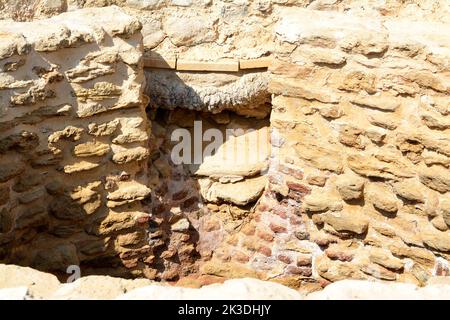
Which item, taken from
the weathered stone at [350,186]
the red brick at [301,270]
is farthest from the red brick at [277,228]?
the weathered stone at [350,186]

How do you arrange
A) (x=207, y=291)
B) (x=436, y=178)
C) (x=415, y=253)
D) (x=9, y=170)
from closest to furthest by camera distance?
(x=207, y=291) → (x=9, y=170) → (x=436, y=178) → (x=415, y=253)

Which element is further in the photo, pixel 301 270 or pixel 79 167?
pixel 301 270

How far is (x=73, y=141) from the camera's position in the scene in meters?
4.29

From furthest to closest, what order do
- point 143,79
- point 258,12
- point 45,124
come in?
point 258,12
point 143,79
point 45,124

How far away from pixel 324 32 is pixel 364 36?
0.23 metres

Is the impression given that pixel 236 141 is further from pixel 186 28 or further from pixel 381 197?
pixel 381 197

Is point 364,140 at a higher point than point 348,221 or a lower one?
higher

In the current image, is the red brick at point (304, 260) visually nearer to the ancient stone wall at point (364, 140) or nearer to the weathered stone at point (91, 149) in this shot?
the ancient stone wall at point (364, 140)

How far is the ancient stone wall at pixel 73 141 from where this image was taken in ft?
13.2

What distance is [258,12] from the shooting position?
4.77 m

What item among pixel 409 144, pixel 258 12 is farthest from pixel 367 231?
pixel 258 12

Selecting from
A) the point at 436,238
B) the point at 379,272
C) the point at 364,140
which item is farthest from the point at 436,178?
the point at 379,272

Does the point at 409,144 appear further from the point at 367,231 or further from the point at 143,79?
the point at 143,79

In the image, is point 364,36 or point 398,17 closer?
point 364,36
